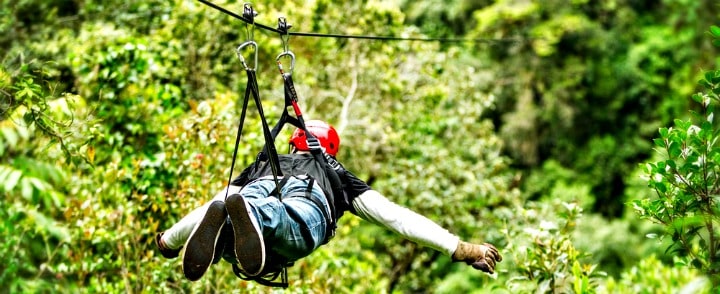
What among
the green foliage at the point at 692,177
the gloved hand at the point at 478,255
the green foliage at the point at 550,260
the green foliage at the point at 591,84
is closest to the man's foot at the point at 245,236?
the gloved hand at the point at 478,255

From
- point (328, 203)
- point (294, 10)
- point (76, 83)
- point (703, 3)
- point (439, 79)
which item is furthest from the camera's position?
point (703, 3)

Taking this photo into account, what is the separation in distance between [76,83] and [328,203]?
3235mm

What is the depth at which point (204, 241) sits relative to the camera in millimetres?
2518

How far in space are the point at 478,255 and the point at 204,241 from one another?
38.2 inches

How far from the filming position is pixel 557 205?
25.9 feet

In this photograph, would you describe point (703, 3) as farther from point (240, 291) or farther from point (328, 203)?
point (328, 203)

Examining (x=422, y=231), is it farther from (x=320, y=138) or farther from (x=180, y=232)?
(x=180, y=232)

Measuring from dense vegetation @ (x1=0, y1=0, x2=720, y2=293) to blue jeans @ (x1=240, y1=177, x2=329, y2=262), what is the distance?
63 centimetres

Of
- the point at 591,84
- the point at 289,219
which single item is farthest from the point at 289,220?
the point at 591,84

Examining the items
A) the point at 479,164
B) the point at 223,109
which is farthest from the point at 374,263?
the point at 223,109

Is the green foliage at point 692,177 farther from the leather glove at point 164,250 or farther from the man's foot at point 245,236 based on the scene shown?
the leather glove at point 164,250

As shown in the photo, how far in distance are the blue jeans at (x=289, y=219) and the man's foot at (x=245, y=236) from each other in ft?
0.24

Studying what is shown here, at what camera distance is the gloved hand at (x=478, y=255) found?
9.12 feet

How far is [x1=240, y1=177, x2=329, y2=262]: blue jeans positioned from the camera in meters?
2.60
